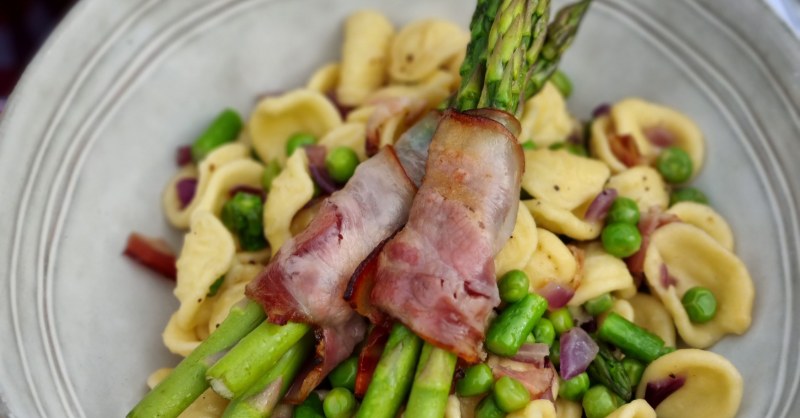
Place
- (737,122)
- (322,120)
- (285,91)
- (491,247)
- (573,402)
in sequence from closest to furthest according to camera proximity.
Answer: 1. (491,247)
2. (573,402)
3. (737,122)
4. (322,120)
5. (285,91)

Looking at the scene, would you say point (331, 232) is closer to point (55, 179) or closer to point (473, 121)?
point (473, 121)

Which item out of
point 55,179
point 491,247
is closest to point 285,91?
point 55,179

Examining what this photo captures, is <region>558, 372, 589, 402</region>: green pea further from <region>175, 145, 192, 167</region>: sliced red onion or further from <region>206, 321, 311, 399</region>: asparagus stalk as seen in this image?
<region>175, 145, 192, 167</region>: sliced red onion

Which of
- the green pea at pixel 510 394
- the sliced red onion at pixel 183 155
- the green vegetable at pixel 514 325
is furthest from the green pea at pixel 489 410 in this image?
the sliced red onion at pixel 183 155

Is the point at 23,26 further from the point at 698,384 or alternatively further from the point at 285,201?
the point at 698,384

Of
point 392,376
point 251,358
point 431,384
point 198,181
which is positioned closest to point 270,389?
point 251,358

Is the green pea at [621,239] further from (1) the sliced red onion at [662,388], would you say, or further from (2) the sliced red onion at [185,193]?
(2) the sliced red onion at [185,193]
